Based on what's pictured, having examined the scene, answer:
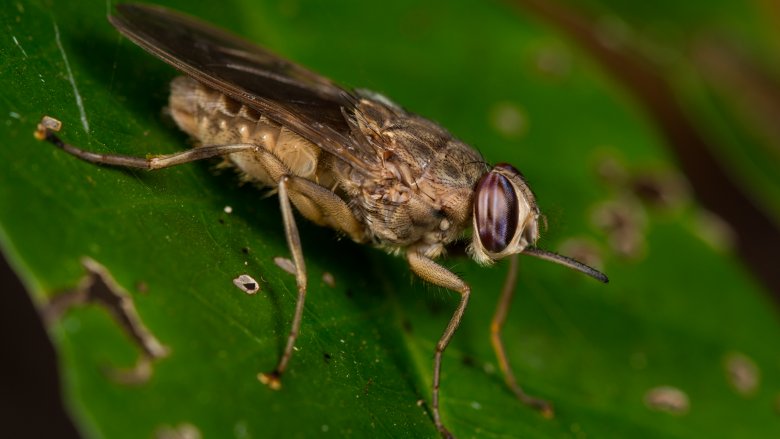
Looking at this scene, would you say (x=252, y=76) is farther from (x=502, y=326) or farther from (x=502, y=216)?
(x=502, y=326)

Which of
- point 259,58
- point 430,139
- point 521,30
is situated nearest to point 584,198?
point 521,30

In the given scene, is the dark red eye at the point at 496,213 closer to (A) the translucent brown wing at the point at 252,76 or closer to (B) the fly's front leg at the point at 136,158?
(A) the translucent brown wing at the point at 252,76

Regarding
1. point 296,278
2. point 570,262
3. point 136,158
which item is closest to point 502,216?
point 570,262

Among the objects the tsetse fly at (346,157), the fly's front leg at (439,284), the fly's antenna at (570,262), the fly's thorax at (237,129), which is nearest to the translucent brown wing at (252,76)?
the tsetse fly at (346,157)

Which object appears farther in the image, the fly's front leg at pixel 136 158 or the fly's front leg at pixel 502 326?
the fly's front leg at pixel 502 326

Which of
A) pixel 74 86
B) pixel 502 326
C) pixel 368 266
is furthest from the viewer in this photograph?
pixel 502 326

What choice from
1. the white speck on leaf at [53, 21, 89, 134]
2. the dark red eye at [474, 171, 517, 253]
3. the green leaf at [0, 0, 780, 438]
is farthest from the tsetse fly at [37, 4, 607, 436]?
the white speck on leaf at [53, 21, 89, 134]
